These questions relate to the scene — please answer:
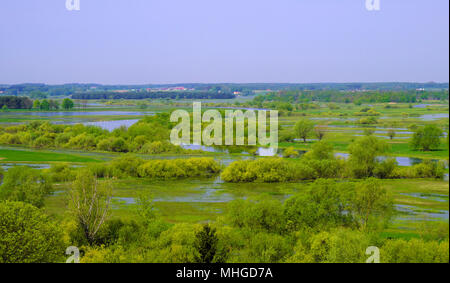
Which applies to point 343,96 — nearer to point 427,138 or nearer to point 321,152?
point 427,138

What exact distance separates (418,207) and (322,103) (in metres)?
42.1

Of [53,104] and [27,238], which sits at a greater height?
[53,104]

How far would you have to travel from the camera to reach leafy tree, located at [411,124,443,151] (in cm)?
2705

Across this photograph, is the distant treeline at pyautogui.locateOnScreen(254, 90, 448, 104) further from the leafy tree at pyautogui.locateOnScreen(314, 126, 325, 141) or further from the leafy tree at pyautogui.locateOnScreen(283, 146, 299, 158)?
the leafy tree at pyautogui.locateOnScreen(283, 146, 299, 158)

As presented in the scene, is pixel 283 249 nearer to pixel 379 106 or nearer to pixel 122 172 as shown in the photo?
pixel 122 172

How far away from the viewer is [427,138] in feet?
88.8

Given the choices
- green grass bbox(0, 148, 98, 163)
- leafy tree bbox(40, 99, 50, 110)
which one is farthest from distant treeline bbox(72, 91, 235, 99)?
green grass bbox(0, 148, 98, 163)

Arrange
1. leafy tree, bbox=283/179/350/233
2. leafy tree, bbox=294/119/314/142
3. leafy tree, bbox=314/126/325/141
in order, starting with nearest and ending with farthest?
leafy tree, bbox=283/179/350/233, leafy tree, bbox=314/126/325/141, leafy tree, bbox=294/119/314/142

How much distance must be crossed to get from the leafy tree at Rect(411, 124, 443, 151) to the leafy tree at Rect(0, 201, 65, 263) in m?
23.9

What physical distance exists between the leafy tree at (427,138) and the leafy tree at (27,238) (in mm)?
23937

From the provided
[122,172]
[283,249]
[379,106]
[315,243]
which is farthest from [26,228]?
[379,106]

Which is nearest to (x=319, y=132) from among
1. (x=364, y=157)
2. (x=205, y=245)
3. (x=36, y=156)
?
(x=364, y=157)

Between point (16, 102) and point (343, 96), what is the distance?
38.0 metres

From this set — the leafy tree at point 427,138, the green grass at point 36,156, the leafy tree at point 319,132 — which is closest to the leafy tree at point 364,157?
the leafy tree at point 427,138
